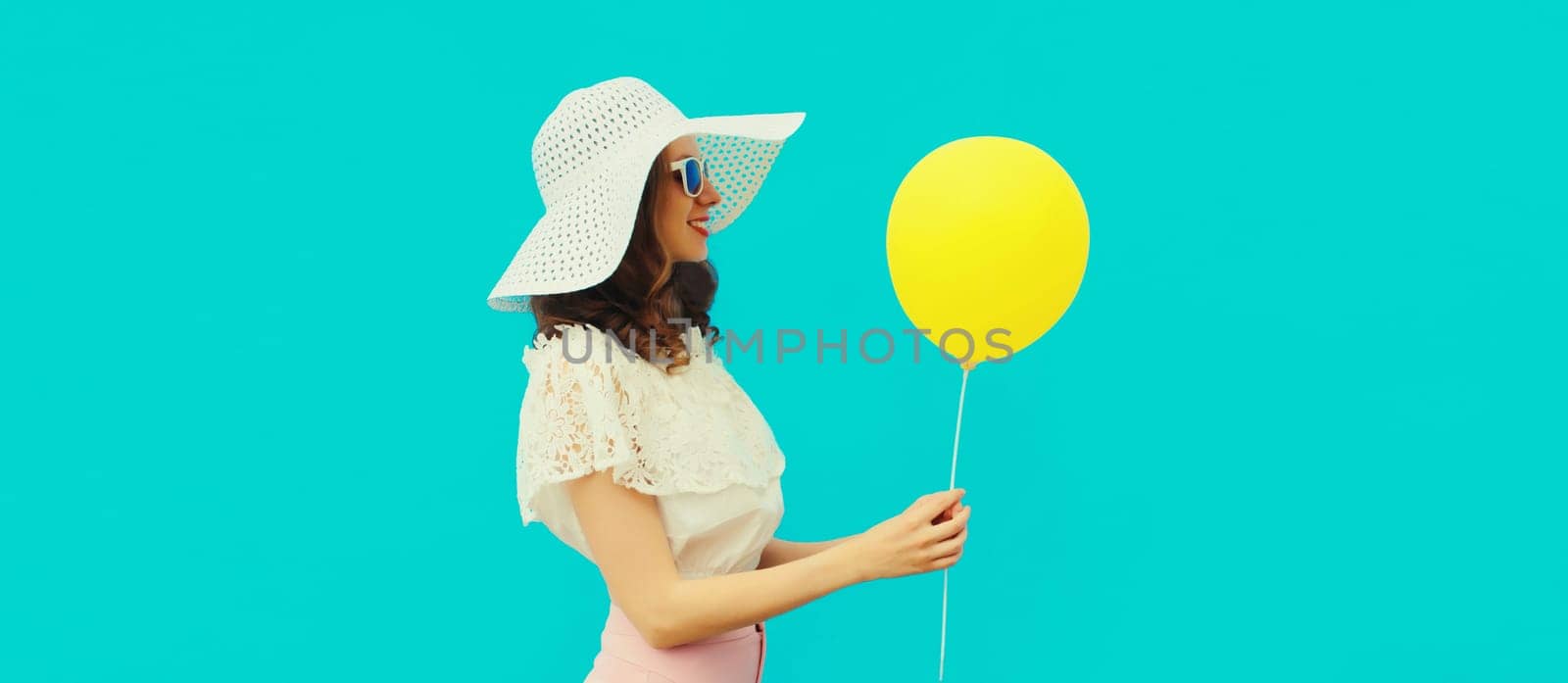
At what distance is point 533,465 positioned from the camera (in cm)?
215

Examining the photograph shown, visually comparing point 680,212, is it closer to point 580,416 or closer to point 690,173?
point 690,173

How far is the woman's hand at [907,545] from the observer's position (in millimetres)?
2100

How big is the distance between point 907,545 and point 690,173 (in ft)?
2.50

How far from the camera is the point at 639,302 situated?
7.52ft

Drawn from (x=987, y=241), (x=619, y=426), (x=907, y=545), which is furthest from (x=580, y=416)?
(x=987, y=241)

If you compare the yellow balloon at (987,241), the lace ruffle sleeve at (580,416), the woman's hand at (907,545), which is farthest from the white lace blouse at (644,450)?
the yellow balloon at (987,241)

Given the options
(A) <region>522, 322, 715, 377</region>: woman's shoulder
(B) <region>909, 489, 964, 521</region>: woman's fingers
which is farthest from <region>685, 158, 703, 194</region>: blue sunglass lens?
(B) <region>909, 489, 964, 521</region>: woman's fingers

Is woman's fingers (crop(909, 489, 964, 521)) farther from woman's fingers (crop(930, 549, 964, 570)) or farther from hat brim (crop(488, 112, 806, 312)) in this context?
hat brim (crop(488, 112, 806, 312))

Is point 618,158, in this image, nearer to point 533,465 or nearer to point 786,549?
point 533,465

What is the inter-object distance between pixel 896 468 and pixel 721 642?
117 cm

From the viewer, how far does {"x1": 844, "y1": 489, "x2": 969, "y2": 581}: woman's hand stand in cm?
210

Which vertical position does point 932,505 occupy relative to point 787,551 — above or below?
below

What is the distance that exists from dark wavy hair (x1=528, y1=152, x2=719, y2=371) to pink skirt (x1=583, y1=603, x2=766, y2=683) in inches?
19.3

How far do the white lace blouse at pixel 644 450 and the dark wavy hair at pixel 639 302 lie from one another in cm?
3
